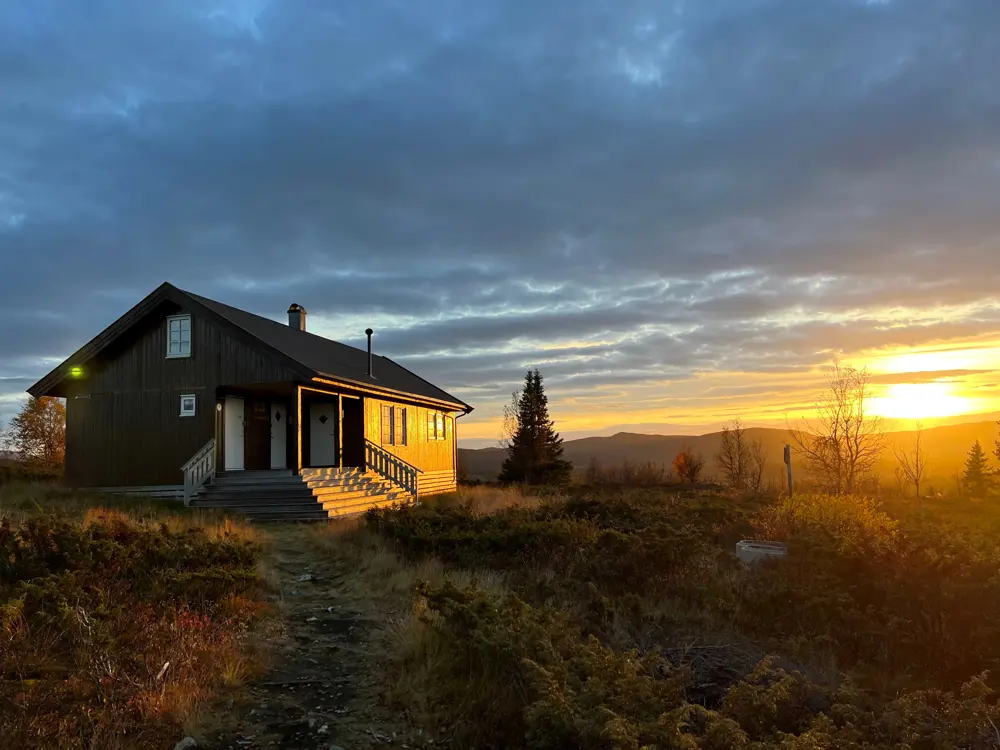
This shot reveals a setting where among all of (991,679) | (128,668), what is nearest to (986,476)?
(991,679)

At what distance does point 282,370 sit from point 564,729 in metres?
15.0

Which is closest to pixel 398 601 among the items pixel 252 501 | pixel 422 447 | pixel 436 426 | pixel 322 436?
pixel 252 501

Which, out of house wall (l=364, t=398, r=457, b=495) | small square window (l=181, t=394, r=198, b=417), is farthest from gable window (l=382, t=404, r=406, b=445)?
small square window (l=181, t=394, r=198, b=417)

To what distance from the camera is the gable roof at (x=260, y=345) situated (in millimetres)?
17844

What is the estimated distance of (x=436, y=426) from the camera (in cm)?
2819

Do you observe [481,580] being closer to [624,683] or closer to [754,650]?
[754,650]

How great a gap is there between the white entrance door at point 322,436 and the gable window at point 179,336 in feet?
15.3

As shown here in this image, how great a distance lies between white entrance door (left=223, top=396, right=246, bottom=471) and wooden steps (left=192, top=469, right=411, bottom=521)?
0.93m

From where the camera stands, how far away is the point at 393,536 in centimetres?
1158

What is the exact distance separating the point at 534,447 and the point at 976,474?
21784mm

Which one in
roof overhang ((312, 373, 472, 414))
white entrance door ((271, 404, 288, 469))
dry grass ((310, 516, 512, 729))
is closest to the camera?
dry grass ((310, 516, 512, 729))

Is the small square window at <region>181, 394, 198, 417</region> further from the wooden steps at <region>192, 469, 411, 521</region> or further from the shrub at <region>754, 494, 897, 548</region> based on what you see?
the shrub at <region>754, 494, 897, 548</region>

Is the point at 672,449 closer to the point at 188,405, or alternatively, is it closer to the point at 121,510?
the point at 188,405

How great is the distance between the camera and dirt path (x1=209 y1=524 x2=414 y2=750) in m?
4.77
